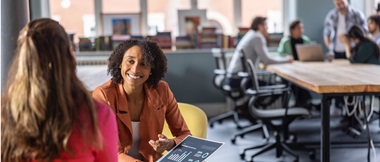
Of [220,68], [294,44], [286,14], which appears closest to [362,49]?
[294,44]

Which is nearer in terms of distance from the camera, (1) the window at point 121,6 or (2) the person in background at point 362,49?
(2) the person in background at point 362,49

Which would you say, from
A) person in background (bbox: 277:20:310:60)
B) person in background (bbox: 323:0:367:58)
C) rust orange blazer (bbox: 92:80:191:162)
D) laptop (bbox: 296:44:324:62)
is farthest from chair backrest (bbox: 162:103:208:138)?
person in background (bbox: 323:0:367:58)

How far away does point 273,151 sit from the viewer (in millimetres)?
4719

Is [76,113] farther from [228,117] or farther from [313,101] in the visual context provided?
[313,101]

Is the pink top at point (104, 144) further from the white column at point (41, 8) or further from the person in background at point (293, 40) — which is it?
the white column at point (41, 8)

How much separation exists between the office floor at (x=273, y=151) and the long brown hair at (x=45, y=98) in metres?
2.18

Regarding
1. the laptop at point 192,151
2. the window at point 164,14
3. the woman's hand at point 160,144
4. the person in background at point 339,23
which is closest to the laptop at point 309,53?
the person in background at point 339,23

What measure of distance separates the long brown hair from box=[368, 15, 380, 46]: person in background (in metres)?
4.73

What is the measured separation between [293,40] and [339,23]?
23.7 inches

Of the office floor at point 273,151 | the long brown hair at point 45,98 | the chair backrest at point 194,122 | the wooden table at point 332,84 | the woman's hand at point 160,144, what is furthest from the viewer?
the office floor at point 273,151

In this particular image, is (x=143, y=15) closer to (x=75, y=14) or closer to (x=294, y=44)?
(x=75, y=14)

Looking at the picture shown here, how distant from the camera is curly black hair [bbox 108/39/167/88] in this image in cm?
226

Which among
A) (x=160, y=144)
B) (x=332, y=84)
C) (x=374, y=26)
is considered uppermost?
(x=374, y=26)

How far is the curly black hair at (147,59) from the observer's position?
2.26 m
